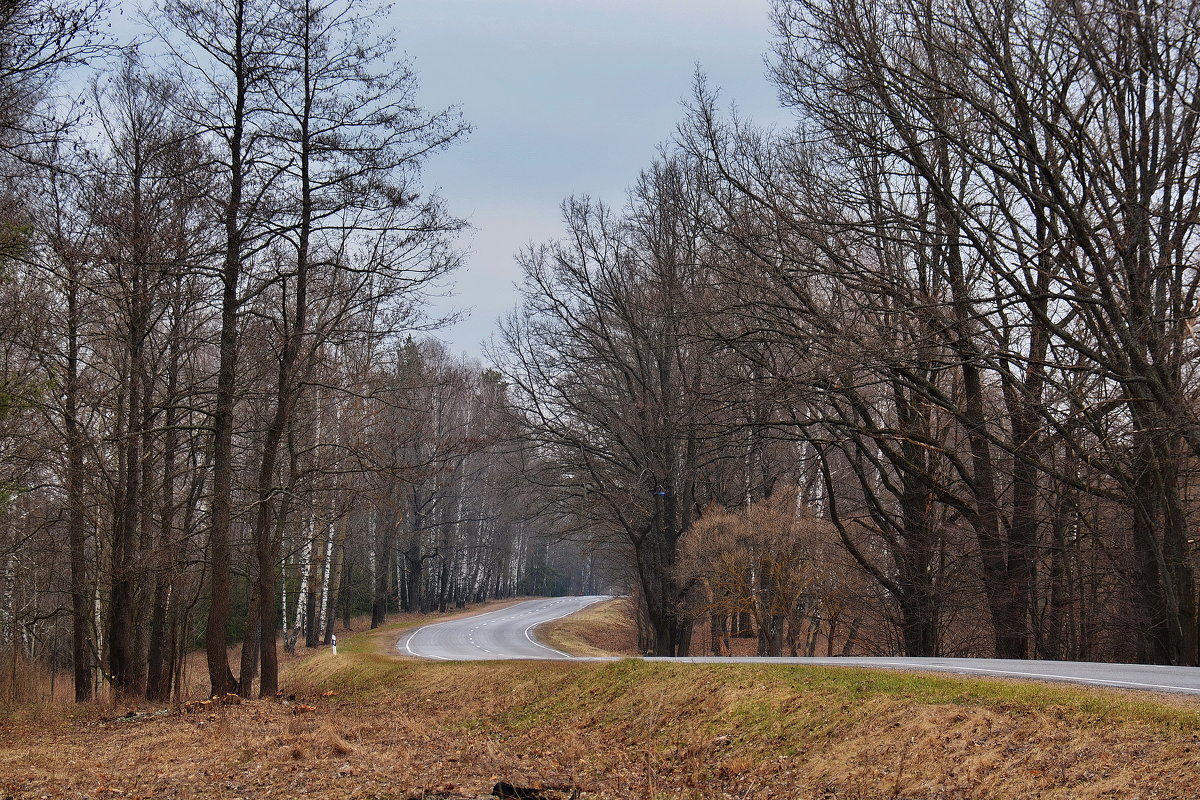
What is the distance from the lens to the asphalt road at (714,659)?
10492 mm

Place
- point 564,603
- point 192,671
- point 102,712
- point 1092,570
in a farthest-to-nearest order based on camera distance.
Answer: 1. point 564,603
2. point 192,671
3. point 1092,570
4. point 102,712

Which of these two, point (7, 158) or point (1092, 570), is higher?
point (7, 158)

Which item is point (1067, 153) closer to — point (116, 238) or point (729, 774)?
point (729, 774)

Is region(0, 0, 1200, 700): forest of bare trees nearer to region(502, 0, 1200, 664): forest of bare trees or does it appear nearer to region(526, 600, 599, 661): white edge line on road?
region(502, 0, 1200, 664): forest of bare trees

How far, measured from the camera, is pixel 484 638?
1505 inches

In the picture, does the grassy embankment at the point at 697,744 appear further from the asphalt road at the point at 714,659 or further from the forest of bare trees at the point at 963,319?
the forest of bare trees at the point at 963,319

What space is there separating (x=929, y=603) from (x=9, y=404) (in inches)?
740

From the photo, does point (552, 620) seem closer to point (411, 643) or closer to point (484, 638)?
point (484, 638)

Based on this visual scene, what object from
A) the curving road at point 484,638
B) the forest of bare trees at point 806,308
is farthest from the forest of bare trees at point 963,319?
the curving road at point 484,638

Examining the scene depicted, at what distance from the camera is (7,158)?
13.6m

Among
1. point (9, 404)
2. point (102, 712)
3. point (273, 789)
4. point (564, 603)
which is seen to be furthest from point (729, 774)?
point (564, 603)

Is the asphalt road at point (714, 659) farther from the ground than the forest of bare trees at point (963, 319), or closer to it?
closer to it

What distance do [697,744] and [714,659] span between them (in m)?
5.88

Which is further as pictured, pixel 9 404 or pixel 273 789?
pixel 9 404
